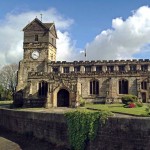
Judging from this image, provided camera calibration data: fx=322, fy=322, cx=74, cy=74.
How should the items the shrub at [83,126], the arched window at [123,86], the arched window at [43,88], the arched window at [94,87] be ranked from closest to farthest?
the shrub at [83,126] < the arched window at [43,88] < the arched window at [123,86] < the arched window at [94,87]

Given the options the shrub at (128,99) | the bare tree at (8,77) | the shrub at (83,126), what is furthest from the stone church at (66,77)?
the shrub at (83,126)

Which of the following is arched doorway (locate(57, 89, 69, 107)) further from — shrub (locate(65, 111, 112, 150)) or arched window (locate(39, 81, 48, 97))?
shrub (locate(65, 111, 112, 150))

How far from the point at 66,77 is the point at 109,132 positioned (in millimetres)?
34848

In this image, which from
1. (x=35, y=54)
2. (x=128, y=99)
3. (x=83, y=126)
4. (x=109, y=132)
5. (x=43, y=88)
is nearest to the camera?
(x=109, y=132)

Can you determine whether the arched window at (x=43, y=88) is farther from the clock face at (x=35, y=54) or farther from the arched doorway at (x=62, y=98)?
the clock face at (x=35, y=54)

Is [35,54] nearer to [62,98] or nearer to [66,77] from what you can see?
[66,77]

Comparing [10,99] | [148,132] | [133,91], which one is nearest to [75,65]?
[133,91]

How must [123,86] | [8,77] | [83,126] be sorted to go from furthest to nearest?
[8,77]
[123,86]
[83,126]

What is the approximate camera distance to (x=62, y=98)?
52.6 metres

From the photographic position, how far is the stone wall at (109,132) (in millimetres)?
21172

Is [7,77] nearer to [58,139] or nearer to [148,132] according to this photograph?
[58,139]

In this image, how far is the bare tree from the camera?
288 feet

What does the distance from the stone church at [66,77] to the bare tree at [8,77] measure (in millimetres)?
19313

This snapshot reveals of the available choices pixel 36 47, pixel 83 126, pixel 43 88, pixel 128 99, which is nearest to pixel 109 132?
pixel 83 126
